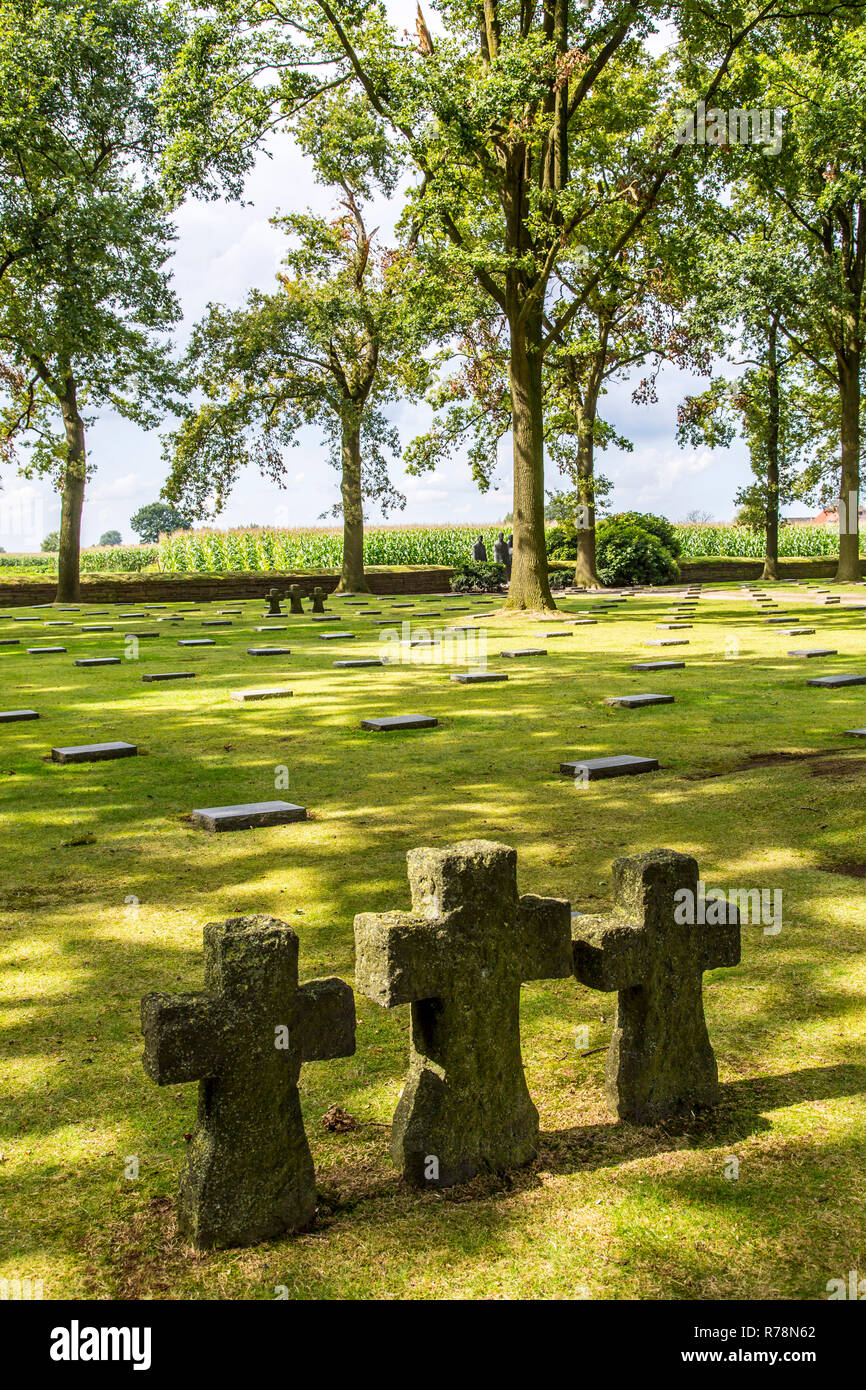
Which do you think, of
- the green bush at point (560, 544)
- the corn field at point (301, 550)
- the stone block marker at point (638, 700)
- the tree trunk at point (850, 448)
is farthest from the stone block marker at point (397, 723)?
the corn field at point (301, 550)

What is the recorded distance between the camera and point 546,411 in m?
32.1

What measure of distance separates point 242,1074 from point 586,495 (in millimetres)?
29688

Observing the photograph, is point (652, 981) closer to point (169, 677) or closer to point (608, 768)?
point (608, 768)

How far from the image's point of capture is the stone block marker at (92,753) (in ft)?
26.8

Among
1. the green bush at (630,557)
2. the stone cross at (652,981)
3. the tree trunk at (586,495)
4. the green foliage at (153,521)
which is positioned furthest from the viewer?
the green foliage at (153,521)

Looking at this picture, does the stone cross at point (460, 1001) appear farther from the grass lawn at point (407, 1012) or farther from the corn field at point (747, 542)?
the corn field at point (747, 542)

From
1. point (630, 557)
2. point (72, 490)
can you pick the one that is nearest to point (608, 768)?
point (72, 490)

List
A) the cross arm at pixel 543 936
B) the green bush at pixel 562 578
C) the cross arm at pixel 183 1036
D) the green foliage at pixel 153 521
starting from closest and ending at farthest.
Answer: the cross arm at pixel 183 1036 → the cross arm at pixel 543 936 → the green bush at pixel 562 578 → the green foliage at pixel 153 521

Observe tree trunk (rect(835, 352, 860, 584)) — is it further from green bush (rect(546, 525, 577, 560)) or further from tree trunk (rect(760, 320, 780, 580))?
green bush (rect(546, 525, 577, 560))

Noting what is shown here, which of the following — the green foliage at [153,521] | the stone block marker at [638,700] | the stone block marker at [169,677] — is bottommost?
the stone block marker at [638,700]

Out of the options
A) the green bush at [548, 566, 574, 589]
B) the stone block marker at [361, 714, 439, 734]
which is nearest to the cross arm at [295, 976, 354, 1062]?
the stone block marker at [361, 714, 439, 734]

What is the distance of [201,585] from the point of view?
3634 cm

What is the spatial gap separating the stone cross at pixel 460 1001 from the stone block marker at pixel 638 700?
7.64 meters
